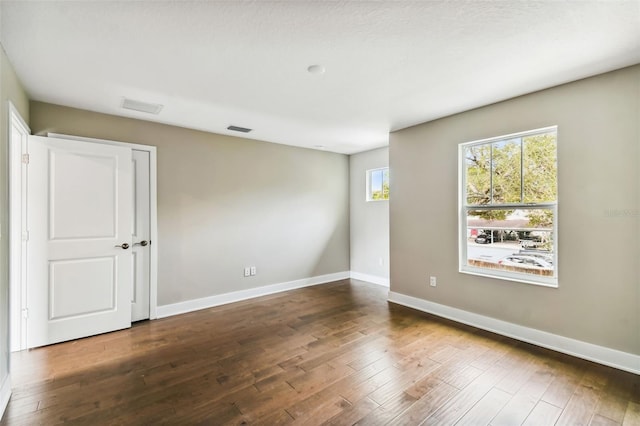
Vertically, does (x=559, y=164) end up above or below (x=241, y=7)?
below

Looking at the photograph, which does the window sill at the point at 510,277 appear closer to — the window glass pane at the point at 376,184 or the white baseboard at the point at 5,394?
the window glass pane at the point at 376,184

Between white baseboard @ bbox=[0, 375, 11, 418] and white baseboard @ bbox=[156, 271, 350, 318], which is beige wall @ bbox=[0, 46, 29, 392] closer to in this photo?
white baseboard @ bbox=[0, 375, 11, 418]

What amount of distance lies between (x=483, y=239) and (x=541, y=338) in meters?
1.10

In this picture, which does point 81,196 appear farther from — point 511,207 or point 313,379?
point 511,207

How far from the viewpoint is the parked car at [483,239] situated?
3369 millimetres

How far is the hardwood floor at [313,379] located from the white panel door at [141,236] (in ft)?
1.11

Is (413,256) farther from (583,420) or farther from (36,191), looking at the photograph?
(36,191)

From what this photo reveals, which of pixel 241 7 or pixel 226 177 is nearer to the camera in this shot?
pixel 241 7

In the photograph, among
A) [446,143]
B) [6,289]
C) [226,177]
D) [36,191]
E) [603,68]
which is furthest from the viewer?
[226,177]

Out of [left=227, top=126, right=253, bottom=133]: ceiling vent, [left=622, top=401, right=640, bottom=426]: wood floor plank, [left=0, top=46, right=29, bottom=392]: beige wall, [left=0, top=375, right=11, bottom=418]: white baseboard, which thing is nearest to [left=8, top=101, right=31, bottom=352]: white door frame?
[left=0, top=46, right=29, bottom=392]: beige wall

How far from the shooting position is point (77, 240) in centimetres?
312

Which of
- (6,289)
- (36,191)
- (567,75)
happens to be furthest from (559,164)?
(36,191)

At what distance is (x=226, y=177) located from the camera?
4383 millimetres

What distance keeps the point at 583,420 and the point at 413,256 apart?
7.70ft
